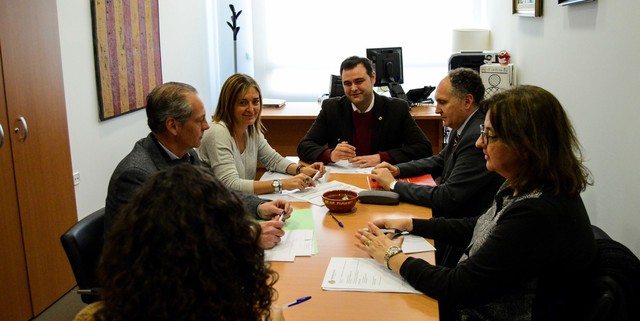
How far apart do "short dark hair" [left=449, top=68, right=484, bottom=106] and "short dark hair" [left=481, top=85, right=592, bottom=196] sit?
3.39ft

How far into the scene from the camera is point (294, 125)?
479cm

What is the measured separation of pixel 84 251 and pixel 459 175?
1.41 m

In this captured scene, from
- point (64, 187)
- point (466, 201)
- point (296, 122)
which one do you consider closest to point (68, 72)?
point (64, 187)

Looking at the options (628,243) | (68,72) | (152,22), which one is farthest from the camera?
(152,22)

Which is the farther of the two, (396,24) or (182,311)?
(396,24)

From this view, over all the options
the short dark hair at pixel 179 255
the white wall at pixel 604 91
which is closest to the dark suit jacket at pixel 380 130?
the white wall at pixel 604 91

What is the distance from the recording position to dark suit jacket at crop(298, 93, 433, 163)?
319cm

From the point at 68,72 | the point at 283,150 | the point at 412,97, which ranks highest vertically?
the point at 68,72

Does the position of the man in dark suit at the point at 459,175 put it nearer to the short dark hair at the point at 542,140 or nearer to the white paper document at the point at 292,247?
the white paper document at the point at 292,247

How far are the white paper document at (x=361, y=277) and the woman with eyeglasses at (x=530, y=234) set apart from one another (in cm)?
5

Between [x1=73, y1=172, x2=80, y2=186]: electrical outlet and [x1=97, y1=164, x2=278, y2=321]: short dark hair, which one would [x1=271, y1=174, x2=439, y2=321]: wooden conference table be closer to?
[x1=97, y1=164, x2=278, y2=321]: short dark hair

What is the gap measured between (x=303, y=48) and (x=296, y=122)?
1.78 meters

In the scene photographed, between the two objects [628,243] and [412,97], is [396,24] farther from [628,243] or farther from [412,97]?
[628,243]

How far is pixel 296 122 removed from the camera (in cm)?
478
